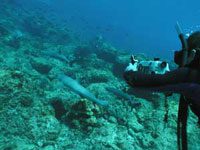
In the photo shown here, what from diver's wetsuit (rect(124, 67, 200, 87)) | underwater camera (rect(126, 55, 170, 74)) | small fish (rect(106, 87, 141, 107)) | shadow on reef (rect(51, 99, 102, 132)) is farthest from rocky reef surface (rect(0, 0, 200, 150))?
diver's wetsuit (rect(124, 67, 200, 87))

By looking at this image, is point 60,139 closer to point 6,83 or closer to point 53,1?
point 6,83

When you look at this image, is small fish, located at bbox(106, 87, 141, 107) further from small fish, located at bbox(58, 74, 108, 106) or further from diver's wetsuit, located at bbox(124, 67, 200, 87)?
diver's wetsuit, located at bbox(124, 67, 200, 87)

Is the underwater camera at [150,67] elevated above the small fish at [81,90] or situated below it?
below

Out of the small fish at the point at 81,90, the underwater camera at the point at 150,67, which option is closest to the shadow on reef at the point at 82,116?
the small fish at the point at 81,90

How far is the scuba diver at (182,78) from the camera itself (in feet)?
6.50

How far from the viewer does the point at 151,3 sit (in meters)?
122

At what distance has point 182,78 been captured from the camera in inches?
78.8

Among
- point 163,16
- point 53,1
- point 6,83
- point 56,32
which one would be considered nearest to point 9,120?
point 6,83

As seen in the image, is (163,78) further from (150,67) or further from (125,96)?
(125,96)

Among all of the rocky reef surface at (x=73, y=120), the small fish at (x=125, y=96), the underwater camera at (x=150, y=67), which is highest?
the small fish at (x=125, y=96)

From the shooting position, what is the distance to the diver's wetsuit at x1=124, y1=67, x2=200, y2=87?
197cm

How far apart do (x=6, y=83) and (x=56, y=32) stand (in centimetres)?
1585

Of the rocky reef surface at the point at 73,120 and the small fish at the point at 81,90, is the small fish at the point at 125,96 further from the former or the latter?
the small fish at the point at 81,90

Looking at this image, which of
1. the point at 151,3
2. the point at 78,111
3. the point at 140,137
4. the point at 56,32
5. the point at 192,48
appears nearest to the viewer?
the point at 192,48
